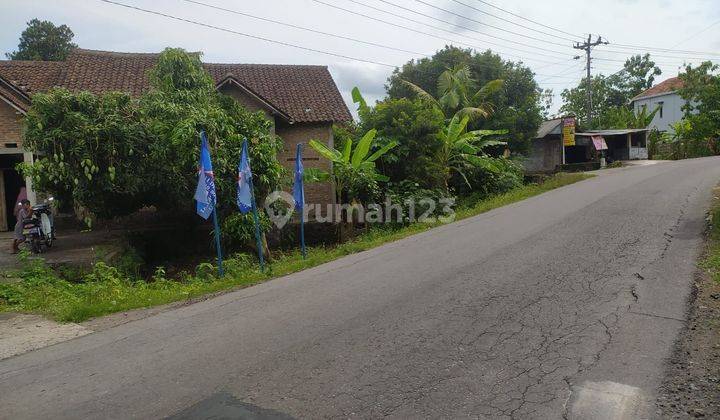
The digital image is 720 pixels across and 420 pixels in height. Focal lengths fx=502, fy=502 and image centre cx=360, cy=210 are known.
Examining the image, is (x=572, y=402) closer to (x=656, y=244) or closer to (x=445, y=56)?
(x=656, y=244)

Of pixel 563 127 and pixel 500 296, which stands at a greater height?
pixel 563 127

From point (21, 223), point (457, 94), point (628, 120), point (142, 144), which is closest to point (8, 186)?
point (21, 223)

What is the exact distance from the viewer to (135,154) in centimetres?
1196

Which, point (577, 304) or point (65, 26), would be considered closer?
point (577, 304)

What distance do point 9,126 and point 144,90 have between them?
4.18 metres

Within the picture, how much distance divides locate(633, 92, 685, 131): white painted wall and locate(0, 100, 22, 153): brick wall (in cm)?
5229

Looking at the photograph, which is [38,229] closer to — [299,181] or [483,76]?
[299,181]

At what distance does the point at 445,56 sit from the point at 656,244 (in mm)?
23809

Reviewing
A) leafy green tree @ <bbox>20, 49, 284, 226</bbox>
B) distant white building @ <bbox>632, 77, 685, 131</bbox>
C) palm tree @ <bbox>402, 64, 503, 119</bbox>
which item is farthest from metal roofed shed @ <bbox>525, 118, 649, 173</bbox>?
leafy green tree @ <bbox>20, 49, 284, 226</bbox>

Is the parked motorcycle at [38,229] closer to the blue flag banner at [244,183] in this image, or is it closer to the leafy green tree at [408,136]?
the blue flag banner at [244,183]

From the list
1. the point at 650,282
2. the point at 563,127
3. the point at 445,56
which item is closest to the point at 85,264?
the point at 650,282

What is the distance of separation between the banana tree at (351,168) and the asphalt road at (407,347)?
22.7 feet

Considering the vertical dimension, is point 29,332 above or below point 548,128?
below

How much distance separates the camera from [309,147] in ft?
61.2
